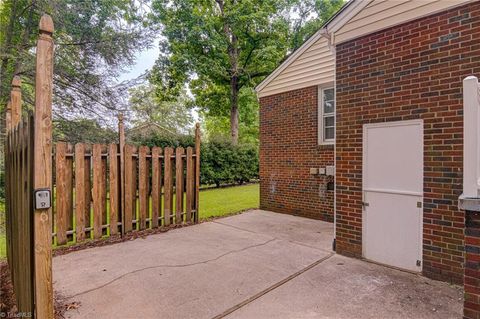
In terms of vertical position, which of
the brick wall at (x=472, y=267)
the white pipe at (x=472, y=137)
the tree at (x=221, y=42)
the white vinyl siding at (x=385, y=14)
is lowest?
the brick wall at (x=472, y=267)

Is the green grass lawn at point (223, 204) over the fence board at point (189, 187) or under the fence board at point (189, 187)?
under

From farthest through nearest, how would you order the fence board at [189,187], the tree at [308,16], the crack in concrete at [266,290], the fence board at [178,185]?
1. the tree at [308,16]
2. the fence board at [189,187]
3. the fence board at [178,185]
4. the crack in concrete at [266,290]

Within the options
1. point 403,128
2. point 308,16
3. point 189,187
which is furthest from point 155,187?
point 308,16

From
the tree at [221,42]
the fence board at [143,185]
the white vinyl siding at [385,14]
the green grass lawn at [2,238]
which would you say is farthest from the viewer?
the tree at [221,42]

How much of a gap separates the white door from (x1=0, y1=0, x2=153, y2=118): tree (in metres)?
8.62

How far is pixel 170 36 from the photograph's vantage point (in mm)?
16156

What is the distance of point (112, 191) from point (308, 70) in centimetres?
542

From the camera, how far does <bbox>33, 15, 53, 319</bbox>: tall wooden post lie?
1677 mm

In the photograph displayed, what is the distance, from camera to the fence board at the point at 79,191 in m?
4.89

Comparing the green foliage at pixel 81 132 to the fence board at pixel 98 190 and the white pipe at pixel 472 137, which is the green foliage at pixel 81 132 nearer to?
the fence board at pixel 98 190

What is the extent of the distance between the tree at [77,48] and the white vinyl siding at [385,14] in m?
7.82

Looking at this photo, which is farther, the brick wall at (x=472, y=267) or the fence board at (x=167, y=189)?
the fence board at (x=167, y=189)

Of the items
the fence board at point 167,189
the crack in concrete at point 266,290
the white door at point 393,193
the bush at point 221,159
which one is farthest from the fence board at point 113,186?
the bush at point 221,159

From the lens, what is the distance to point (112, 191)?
5355mm
